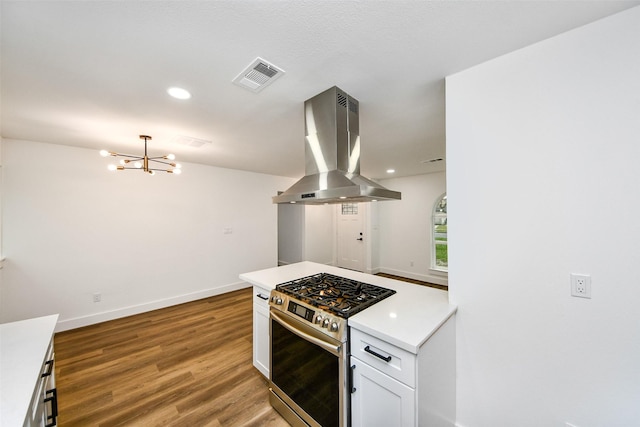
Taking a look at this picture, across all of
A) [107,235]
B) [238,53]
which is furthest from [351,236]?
[238,53]

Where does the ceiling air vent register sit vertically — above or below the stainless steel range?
above

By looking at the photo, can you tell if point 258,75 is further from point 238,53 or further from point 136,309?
point 136,309

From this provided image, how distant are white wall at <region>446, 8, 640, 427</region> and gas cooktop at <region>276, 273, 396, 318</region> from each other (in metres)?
0.59

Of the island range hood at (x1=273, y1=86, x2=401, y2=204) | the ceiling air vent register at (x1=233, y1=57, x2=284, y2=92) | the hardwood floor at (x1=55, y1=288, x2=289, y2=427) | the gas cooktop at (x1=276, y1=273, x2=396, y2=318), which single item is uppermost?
the ceiling air vent register at (x1=233, y1=57, x2=284, y2=92)

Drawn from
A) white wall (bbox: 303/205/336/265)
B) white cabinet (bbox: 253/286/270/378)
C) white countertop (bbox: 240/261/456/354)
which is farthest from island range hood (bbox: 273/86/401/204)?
white wall (bbox: 303/205/336/265)

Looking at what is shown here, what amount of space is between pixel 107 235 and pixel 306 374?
3612mm

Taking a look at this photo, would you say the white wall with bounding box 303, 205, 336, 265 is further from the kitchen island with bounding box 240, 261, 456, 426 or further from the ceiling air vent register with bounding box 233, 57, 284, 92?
Result: the kitchen island with bounding box 240, 261, 456, 426

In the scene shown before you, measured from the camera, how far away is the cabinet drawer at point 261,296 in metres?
2.03

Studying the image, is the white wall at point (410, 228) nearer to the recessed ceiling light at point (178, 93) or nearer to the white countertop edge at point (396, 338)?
the white countertop edge at point (396, 338)

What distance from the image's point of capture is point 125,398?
197cm

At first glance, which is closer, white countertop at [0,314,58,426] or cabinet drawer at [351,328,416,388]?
white countertop at [0,314,58,426]

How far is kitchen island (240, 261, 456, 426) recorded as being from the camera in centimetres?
115

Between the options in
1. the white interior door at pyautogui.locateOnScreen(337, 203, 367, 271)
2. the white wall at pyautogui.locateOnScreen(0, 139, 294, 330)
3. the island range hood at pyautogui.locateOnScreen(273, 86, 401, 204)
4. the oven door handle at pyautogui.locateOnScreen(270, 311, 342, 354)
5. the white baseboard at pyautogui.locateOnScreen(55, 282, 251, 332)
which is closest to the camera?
the oven door handle at pyautogui.locateOnScreen(270, 311, 342, 354)

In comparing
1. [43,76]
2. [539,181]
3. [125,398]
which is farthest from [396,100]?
[125,398]
